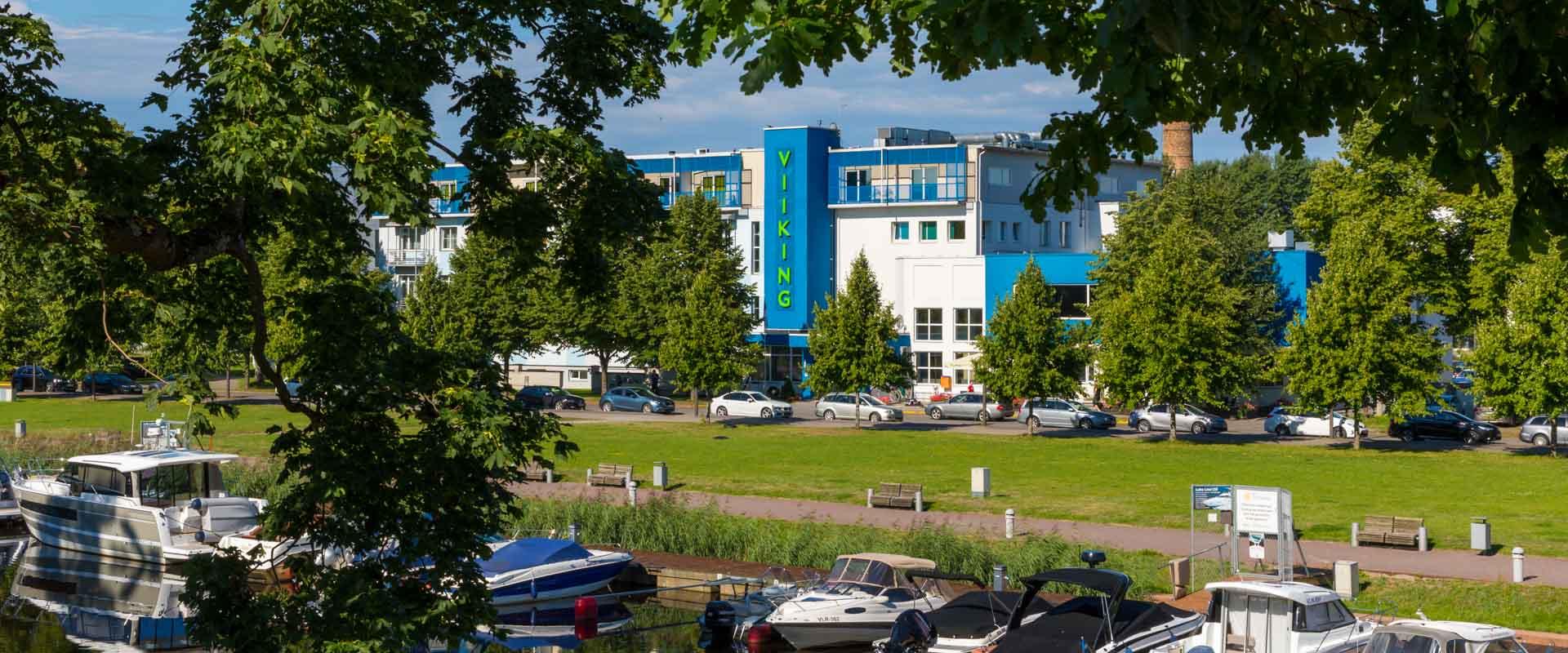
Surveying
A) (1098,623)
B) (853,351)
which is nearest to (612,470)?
Answer: (1098,623)

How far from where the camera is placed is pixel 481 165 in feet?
44.7

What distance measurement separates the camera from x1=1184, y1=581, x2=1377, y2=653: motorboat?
21500 millimetres

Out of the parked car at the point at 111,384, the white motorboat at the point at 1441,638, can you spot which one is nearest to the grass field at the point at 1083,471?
the white motorboat at the point at 1441,638

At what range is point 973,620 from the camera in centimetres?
2316

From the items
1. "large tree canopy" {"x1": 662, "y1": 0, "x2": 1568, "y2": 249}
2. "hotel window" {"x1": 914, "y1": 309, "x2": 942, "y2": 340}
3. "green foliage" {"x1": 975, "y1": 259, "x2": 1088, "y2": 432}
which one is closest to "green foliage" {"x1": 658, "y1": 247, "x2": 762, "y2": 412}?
"green foliage" {"x1": 975, "y1": 259, "x2": 1088, "y2": 432}

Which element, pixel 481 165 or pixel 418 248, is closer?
pixel 481 165

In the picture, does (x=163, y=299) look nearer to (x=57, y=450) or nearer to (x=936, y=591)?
(x=936, y=591)

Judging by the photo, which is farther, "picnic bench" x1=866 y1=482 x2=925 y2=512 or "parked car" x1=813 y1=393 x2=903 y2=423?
"parked car" x1=813 y1=393 x2=903 y2=423

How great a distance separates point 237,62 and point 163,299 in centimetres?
275

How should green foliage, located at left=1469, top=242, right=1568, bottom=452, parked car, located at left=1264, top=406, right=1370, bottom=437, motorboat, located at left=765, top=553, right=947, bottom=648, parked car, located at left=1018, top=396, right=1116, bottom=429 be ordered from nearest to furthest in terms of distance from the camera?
motorboat, located at left=765, top=553, right=947, bottom=648 < green foliage, located at left=1469, top=242, right=1568, bottom=452 < parked car, located at left=1264, top=406, right=1370, bottom=437 < parked car, located at left=1018, top=396, right=1116, bottom=429

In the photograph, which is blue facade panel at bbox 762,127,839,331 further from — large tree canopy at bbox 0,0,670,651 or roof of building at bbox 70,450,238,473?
large tree canopy at bbox 0,0,670,651

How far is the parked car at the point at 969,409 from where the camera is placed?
68.2m

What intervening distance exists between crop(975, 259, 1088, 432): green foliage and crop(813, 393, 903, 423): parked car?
6.86m

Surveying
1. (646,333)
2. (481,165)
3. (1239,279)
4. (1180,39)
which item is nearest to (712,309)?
(646,333)
